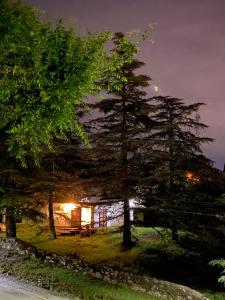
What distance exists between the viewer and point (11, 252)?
22.7 metres

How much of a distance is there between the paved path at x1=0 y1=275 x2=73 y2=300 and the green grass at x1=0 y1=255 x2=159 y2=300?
28.3 inches

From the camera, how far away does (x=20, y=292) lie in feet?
56.2

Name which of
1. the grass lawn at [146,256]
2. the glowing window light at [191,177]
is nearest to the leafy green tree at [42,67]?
the grass lawn at [146,256]

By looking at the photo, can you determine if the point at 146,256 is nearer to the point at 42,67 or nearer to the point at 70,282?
the point at 70,282

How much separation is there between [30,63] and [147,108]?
22141mm

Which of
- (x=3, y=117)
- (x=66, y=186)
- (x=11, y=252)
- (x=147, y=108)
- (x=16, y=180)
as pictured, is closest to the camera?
(x=3, y=117)

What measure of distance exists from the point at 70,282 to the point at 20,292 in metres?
2.73

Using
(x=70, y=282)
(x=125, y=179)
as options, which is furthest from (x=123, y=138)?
(x=70, y=282)

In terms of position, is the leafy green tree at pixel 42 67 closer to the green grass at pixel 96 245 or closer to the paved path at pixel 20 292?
the paved path at pixel 20 292

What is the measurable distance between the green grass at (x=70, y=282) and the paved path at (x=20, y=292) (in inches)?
28.3

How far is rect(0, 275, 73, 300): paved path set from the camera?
16.4 m

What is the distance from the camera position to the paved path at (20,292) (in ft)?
53.9

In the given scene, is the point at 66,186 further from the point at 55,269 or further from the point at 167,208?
the point at 55,269

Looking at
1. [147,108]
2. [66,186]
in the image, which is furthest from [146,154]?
[66,186]
